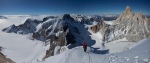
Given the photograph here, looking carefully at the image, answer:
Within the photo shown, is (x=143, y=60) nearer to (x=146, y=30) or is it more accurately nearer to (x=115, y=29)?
(x=146, y=30)

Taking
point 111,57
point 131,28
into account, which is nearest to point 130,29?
point 131,28

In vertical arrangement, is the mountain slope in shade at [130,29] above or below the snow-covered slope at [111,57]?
below

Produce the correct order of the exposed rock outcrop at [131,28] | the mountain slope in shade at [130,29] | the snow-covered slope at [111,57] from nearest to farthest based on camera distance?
the snow-covered slope at [111,57] < the exposed rock outcrop at [131,28] < the mountain slope in shade at [130,29]

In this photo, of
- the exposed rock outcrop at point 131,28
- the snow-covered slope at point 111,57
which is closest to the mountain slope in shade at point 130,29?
the exposed rock outcrop at point 131,28

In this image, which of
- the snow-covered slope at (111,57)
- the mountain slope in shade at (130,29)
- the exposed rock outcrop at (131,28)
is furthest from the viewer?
the mountain slope in shade at (130,29)

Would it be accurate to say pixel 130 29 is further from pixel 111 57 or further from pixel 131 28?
pixel 111 57

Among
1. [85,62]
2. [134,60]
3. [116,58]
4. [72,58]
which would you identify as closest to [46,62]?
[72,58]

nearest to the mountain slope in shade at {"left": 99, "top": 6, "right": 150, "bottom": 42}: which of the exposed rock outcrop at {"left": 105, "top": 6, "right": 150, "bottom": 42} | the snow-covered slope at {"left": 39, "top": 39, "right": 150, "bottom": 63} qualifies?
the exposed rock outcrop at {"left": 105, "top": 6, "right": 150, "bottom": 42}

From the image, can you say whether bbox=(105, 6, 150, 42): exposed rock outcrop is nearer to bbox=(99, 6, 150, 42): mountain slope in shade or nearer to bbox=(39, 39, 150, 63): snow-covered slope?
bbox=(99, 6, 150, 42): mountain slope in shade

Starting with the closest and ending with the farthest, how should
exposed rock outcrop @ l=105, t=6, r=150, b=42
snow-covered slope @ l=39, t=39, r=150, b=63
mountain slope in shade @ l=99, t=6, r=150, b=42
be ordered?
snow-covered slope @ l=39, t=39, r=150, b=63 < exposed rock outcrop @ l=105, t=6, r=150, b=42 < mountain slope in shade @ l=99, t=6, r=150, b=42

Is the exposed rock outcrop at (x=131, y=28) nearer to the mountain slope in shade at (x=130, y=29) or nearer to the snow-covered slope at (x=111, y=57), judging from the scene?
the mountain slope in shade at (x=130, y=29)

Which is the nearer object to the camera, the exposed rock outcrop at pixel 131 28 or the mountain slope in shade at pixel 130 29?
the exposed rock outcrop at pixel 131 28

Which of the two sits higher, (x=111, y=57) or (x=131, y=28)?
(x=111, y=57)
